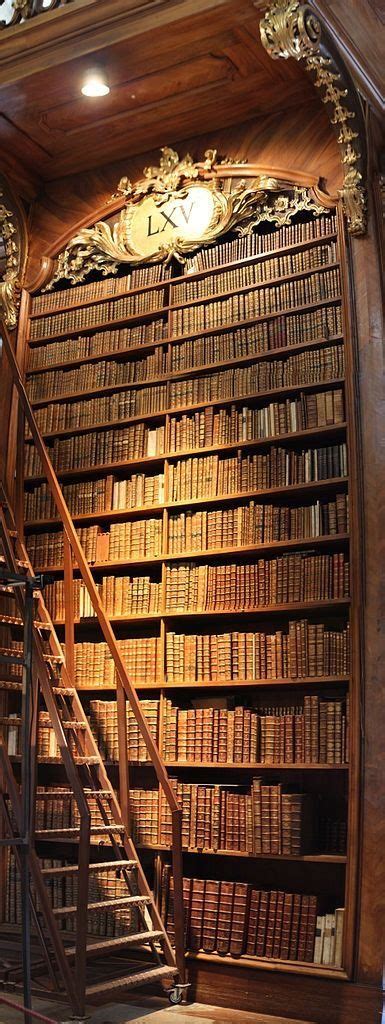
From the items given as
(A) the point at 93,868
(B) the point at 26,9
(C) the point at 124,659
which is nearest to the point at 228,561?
(C) the point at 124,659

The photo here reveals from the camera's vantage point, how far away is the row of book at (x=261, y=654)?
401 centimetres

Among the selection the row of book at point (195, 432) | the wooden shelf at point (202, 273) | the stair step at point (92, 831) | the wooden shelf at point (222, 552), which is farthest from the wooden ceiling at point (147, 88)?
the stair step at point (92, 831)

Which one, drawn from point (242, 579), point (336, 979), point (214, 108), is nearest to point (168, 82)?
point (214, 108)

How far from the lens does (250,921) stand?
157 inches

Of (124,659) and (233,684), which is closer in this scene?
(233,684)

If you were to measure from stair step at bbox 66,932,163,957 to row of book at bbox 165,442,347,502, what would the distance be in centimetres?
181

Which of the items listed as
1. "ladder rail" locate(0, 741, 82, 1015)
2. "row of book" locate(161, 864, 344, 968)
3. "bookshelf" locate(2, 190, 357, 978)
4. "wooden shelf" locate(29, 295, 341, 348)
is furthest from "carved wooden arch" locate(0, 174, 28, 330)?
"row of book" locate(161, 864, 344, 968)

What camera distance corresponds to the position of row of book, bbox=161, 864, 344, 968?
12.6 ft

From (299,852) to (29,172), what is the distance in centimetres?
365

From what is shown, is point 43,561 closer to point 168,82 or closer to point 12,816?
point 12,816

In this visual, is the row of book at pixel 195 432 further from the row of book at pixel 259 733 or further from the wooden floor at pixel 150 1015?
the wooden floor at pixel 150 1015

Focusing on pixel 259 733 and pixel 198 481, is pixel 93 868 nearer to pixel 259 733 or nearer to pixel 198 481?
pixel 259 733

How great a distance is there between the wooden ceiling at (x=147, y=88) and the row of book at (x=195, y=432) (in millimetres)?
1426

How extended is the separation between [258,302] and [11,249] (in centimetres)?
157
